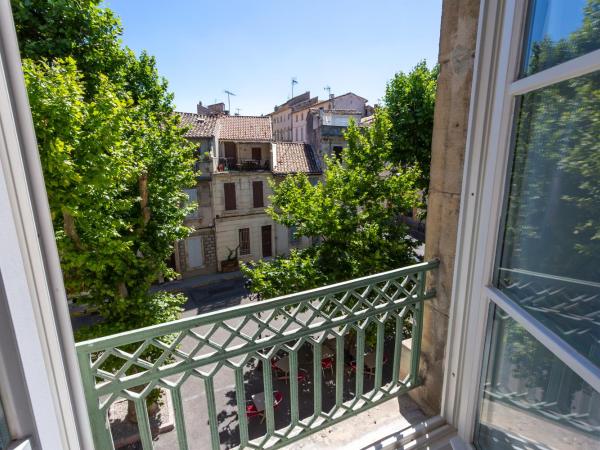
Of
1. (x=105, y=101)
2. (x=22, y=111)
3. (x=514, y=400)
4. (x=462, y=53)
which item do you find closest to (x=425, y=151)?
(x=105, y=101)

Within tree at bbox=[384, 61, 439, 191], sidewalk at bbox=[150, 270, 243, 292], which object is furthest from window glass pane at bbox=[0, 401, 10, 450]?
sidewalk at bbox=[150, 270, 243, 292]

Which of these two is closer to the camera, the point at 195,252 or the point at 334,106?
the point at 195,252

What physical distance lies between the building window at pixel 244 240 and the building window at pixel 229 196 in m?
1.17

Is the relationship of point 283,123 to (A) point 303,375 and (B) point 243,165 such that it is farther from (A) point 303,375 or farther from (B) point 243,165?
(A) point 303,375

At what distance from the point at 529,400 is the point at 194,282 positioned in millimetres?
13805

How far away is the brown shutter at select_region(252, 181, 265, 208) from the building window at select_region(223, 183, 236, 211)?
0.92m

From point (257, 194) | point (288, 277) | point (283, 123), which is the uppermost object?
point (283, 123)

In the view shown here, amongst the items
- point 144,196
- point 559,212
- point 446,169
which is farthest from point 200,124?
point 559,212

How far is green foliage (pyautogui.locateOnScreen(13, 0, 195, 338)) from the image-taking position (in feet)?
14.5

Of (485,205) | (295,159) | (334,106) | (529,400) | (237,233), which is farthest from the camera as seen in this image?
(334,106)

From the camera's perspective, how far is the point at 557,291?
110 centimetres

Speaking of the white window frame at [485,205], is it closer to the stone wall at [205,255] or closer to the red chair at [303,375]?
the red chair at [303,375]

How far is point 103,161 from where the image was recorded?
4.82 m

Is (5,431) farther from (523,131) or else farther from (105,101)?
(105,101)
